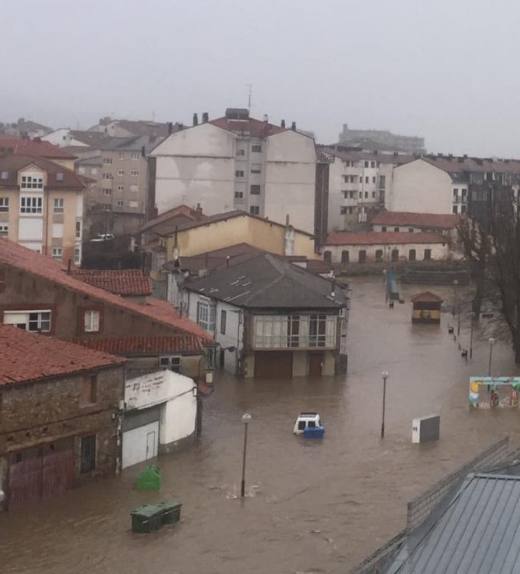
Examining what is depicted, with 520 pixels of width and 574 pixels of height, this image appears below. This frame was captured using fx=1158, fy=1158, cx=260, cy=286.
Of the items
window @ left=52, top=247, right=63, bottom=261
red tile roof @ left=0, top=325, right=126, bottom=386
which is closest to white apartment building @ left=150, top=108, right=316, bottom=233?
window @ left=52, top=247, right=63, bottom=261

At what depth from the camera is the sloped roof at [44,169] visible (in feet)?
177

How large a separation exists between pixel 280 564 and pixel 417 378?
19.9 meters

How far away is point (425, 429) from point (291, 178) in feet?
145

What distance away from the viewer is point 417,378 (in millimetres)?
37938

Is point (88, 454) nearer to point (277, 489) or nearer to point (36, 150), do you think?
point (277, 489)

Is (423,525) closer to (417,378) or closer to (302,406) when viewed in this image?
(302,406)

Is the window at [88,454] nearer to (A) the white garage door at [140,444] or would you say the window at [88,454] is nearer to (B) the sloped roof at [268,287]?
(A) the white garage door at [140,444]

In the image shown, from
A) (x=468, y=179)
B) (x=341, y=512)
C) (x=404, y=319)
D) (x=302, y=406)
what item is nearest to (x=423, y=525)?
(x=341, y=512)

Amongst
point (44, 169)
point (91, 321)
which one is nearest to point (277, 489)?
point (91, 321)

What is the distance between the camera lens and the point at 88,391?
2256 cm

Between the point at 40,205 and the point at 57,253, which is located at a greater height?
the point at 40,205

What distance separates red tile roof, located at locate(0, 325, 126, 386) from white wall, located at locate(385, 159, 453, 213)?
6912 centimetres

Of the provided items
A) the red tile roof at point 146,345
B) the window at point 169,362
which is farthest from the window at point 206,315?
the window at point 169,362

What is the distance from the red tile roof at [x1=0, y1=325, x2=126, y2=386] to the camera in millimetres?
20969
